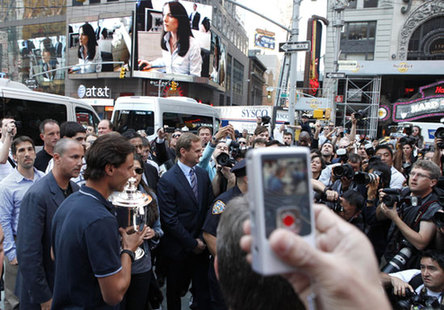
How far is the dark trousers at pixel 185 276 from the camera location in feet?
12.4

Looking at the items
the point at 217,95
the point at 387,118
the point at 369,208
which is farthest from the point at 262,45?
the point at 369,208

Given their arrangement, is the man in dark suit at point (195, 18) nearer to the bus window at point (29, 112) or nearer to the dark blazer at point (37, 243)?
the bus window at point (29, 112)

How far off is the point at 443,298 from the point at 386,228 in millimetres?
1433

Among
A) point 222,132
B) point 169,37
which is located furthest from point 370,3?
point 222,132

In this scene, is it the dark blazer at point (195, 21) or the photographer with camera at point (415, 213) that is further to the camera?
the dark blazer at point (195, 21)

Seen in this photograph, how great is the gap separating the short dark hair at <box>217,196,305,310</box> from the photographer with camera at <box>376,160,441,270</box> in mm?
2492

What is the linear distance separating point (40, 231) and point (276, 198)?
2380 mm

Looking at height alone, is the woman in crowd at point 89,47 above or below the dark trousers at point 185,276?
above

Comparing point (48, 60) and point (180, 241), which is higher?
point (48, 60)

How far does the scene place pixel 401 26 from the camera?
25875 mm

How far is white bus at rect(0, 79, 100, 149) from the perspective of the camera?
25.1 feet

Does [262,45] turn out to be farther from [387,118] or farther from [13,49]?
[13,49]

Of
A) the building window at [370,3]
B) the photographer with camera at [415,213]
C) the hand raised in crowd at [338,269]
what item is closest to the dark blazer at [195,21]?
the building window at [370,3]

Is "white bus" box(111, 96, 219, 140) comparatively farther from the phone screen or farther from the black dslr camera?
the phone screen
